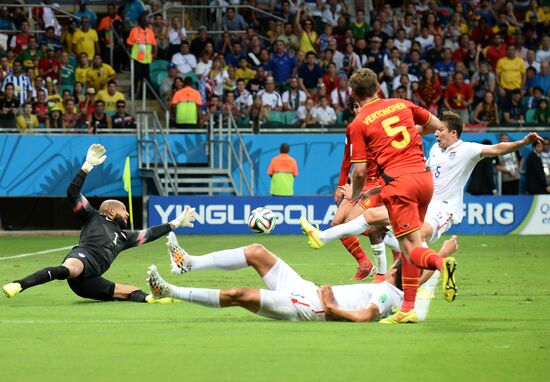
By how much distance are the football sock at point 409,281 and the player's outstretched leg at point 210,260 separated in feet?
4.68

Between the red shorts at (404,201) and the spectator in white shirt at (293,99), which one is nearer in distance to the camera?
the red shorts at (404,201)

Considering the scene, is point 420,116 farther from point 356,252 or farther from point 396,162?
point 356,252

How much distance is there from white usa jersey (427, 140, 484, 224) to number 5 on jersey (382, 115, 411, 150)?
232cm

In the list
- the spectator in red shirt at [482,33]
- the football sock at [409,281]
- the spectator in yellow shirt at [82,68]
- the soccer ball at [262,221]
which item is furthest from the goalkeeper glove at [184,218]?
the spectator in red shirt at [482,33]

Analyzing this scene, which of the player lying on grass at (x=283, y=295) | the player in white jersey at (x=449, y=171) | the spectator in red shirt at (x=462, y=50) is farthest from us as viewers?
the spectator in red shirt at (x=462, y=50)

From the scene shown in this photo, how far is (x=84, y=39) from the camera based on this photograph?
27.8m

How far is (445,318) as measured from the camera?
34.7 ft

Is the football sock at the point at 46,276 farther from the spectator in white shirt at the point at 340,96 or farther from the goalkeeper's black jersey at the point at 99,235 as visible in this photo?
the spectator in white shirt at the point at 340,96

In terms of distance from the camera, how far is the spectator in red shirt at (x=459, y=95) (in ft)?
89.9

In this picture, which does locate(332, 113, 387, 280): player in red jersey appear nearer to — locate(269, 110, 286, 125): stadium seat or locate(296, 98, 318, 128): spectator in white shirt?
locate(296, 98, 318, 128): spectator in white shirt

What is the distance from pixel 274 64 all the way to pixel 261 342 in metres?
19.6

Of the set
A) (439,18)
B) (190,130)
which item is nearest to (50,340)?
(190,130)

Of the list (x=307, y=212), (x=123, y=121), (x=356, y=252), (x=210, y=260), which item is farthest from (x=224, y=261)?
(x=123, y=121)

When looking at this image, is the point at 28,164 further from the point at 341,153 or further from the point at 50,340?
the point at 50,340
